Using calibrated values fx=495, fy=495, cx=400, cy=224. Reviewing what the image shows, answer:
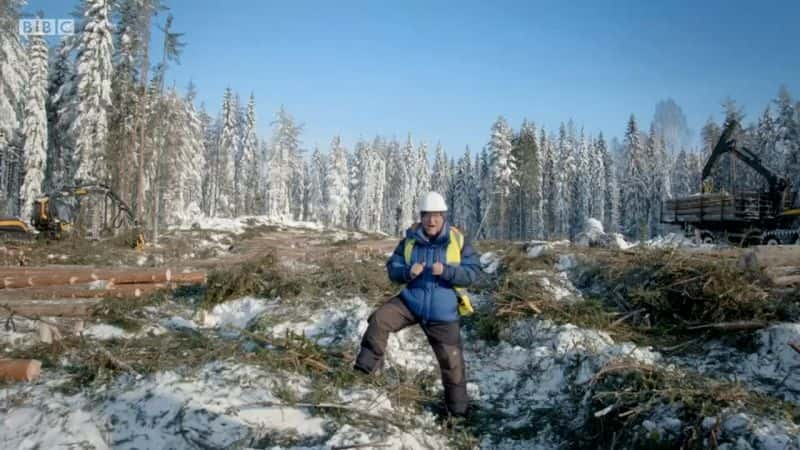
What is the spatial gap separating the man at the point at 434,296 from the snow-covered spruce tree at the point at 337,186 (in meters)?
56.8

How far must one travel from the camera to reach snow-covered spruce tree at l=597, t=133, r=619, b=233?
64.2m

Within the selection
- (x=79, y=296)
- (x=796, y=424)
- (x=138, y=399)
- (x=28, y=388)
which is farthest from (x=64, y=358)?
(x=796, y=424)

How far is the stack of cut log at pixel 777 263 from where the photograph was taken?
7621 mm

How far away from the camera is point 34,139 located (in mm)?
30047

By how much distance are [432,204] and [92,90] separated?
27.0m

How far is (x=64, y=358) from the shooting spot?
5719mm

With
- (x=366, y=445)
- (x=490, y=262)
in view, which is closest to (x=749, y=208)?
(x=490, y=262)

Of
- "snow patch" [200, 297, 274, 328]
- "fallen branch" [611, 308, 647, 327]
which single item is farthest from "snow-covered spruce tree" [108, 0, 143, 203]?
"fallen branch" [611, 308, 647, 327]

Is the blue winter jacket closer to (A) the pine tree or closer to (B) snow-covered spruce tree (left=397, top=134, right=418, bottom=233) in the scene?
(A) the pine tree

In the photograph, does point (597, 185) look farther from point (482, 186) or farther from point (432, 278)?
point (432, 278)

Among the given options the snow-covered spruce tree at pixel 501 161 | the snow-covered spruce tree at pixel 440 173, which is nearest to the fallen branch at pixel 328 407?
the snow-covered spruce tree at pixel 501 161

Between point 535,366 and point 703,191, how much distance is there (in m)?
20.9

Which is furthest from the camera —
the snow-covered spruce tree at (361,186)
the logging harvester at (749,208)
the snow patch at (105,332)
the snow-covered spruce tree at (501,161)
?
the snow-covered spruce tree at (361,186)

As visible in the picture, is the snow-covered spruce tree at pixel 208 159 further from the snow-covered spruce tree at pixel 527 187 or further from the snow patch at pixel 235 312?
the snow patch at pixel 235 312
